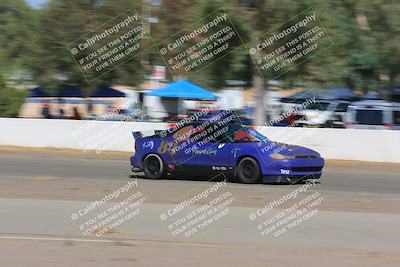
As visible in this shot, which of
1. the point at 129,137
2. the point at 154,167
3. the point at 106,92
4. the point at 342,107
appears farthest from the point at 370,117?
the point at 154,167

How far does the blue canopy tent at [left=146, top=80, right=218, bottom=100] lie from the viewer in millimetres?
32531

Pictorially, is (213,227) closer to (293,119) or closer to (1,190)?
(1,190)

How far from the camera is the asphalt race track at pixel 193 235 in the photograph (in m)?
6.89

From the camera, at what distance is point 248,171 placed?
47.4 feet

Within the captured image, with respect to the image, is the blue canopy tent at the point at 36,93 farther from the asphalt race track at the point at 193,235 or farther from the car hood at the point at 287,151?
the car hood at the point at 287,151

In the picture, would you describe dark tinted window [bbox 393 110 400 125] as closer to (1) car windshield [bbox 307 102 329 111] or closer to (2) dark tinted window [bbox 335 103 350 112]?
(2) dark tinted window [bbox 335 103 350 112]

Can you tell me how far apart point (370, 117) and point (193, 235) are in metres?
21.4

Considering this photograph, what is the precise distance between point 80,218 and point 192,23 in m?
18.0

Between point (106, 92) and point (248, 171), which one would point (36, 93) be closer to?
point (106, 92)

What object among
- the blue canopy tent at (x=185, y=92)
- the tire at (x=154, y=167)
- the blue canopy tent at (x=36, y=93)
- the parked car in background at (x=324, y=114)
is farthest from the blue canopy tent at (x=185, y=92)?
the tire at (x=154, y=167)

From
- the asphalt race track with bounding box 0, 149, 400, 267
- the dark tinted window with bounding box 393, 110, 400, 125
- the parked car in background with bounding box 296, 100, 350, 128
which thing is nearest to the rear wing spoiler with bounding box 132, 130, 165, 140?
the asphalt race track with bounding box 0, 149, 400, 267

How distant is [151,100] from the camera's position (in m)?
41.9

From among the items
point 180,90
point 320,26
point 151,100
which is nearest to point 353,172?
point 320,26

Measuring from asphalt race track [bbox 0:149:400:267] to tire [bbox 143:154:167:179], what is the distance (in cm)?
39
